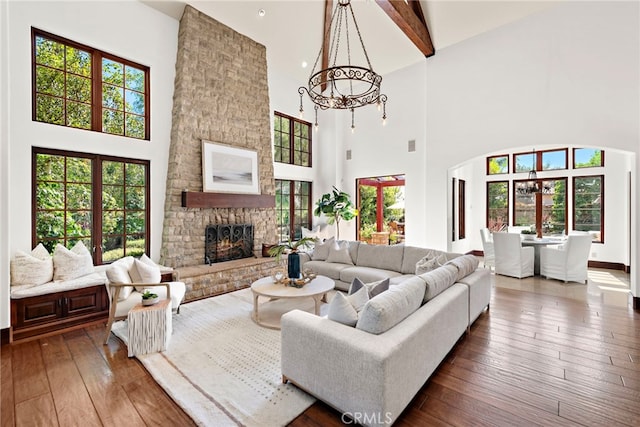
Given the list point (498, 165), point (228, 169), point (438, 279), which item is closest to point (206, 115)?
point (228, 169)

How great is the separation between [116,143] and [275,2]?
373 centimetres

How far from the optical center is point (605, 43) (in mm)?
4688

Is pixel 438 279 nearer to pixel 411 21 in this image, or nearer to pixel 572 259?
pixel 572 259

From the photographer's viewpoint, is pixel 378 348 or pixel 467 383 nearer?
pixel 378 348

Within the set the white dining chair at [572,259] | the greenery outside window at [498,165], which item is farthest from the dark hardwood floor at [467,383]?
the greenery outside window at [498,165]

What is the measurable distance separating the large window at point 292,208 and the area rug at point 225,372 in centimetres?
361

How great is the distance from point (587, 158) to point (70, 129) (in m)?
10.6

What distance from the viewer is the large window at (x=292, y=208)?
7367 mm

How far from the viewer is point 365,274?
4.59m

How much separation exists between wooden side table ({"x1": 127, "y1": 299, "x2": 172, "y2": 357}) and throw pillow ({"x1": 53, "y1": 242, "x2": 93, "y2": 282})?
1.48 meters

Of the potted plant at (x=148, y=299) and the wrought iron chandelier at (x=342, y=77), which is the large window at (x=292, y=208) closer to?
the wrought iron chandelier at (x=342, y=77)

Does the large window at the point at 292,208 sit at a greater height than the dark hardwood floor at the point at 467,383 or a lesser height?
greater

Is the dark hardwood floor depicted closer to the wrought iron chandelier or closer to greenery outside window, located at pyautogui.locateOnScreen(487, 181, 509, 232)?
the wrought iron chandelier

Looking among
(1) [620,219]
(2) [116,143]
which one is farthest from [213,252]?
(1) [620,219]
